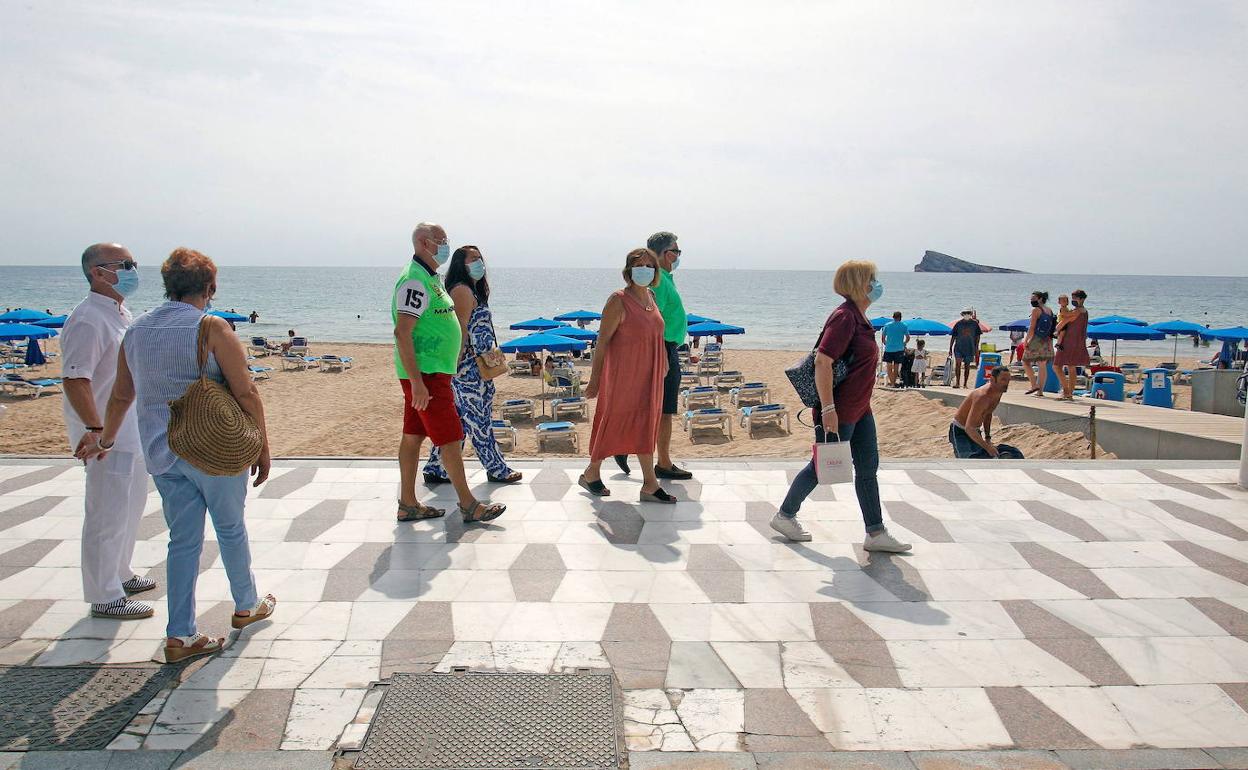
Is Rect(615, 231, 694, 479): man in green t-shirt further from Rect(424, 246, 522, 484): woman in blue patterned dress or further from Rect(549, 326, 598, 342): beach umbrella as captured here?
Rect(549, 326, 598, 342): beach umbrella

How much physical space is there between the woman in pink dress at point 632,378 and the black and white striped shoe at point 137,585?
2.46 metres

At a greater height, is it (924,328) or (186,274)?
(186,274)

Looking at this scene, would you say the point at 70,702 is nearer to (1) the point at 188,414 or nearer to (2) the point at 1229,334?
(1) the point at 188,414

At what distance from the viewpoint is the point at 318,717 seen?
275 cm

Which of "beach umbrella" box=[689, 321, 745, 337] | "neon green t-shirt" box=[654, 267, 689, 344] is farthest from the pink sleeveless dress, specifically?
"beach umbrella" box=[689, 321, 745, 337]

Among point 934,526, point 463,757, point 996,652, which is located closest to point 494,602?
point 463,757

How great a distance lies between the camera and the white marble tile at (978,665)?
2.99 m

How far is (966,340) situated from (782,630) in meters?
14.7

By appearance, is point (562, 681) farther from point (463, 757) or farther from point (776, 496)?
point (776, 496)

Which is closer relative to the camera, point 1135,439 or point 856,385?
point 856,385

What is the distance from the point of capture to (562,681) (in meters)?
2.98

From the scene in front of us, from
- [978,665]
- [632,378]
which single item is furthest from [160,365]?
[978,665]

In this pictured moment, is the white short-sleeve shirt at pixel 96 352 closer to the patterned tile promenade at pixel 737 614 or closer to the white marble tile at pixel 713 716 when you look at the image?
the patterned tile promenade at pixel 737 614

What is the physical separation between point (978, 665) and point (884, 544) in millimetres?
1178
